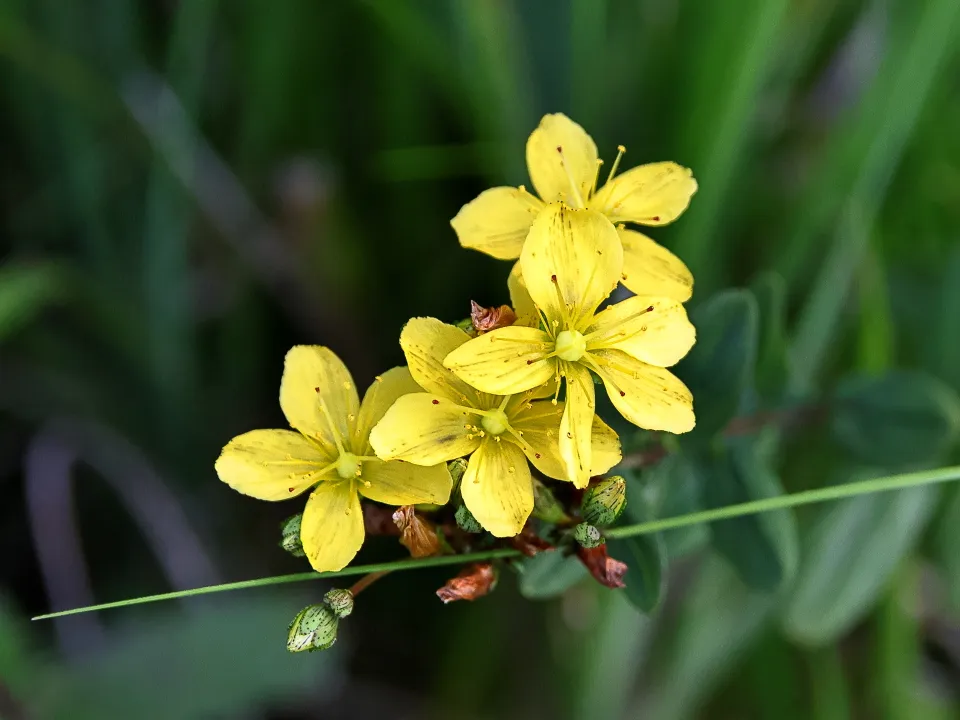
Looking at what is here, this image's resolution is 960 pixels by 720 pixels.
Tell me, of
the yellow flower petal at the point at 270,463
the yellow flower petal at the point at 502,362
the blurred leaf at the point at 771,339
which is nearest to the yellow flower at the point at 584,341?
the yellow flower petal at the point at 502,362

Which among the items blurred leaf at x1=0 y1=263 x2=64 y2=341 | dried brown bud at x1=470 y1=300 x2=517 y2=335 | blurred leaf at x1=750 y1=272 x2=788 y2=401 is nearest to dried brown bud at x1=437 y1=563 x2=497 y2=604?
dried brown bud at x1=470 y1=300 x2=517 y2=335

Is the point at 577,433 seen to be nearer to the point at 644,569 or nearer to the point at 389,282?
the point at 644,569

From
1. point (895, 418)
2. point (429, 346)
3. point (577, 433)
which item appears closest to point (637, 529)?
point (577, 433)

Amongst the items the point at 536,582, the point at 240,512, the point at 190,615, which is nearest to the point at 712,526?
the point at 536,582

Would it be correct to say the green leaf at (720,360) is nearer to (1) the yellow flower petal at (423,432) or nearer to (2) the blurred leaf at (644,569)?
(2) the blurred leaf at (644,569)

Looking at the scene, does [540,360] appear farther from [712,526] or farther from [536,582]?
[712,526]
